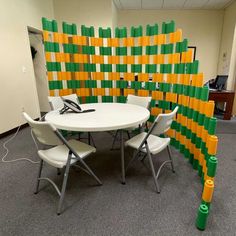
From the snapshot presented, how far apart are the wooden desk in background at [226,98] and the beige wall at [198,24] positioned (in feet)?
5.70

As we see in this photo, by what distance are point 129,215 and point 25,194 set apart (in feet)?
3.74

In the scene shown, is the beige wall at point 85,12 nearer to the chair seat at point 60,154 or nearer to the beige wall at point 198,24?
the beige wall at point 198,24

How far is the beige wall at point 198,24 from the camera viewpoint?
18.0ft

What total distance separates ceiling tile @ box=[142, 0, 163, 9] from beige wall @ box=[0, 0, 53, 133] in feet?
9.68

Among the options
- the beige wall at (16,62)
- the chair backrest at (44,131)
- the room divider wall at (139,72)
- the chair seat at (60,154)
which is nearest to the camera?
the chair backrest at (44,131)

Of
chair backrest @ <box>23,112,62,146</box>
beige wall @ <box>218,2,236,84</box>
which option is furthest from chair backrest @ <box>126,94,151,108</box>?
beige wall @ <box>218,2,236,84</box>

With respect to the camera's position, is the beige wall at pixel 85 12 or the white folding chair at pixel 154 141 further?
the beige wall at pixel 85 12

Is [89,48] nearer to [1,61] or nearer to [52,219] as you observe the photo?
[1,61]

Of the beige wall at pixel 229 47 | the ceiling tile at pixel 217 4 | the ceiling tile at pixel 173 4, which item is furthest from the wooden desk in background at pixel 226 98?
the ceiling tile at pixel 173 4

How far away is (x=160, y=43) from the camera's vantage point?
273cm

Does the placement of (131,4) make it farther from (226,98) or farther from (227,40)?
(226,98)

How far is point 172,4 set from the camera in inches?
201

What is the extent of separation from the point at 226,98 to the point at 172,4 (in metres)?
3.21

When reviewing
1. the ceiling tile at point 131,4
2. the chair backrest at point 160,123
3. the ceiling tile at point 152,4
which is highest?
the ceiling tile at point 131,4
